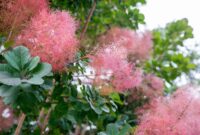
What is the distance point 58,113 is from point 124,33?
1128mm

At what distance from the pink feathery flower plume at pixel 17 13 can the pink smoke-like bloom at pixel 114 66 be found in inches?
12.9

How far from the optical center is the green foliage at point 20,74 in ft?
4.23

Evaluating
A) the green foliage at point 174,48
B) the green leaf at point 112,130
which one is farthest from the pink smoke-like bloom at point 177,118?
the green foliage at point 174,48

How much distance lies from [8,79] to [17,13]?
0.39 metres

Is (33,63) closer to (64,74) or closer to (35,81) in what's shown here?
(35,81)

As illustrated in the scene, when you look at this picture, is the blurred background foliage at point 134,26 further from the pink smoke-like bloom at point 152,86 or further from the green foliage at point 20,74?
the green foliage at point 20,74

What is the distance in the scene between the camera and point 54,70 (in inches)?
61.5

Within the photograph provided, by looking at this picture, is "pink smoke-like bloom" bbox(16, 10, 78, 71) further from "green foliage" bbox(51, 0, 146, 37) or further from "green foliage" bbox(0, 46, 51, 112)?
"green foliage" bbox(51, 0, 146, 37)

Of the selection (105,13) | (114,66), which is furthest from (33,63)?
(105,13)

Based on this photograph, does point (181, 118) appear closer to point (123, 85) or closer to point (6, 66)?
point (123, 85)

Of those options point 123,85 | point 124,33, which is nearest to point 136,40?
point 124,33

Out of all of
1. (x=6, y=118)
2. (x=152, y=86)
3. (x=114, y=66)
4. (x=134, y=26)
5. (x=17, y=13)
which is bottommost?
(x=152, y=86)

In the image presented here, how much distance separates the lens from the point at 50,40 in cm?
142

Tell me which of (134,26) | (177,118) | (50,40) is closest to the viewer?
(50,40)
